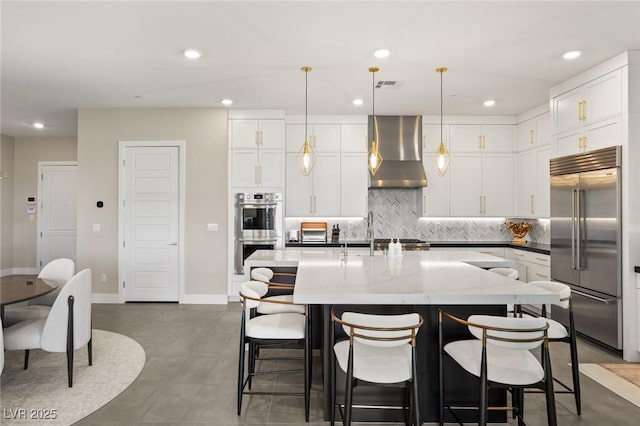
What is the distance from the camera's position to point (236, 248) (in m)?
5.65

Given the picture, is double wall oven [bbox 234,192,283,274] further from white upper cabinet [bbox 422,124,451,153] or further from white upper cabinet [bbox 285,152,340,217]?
white upper cabinet [bbox 422,124,451,153]

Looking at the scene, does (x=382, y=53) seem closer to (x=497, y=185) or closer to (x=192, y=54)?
(x=192, y=54)

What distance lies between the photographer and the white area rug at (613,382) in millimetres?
2867

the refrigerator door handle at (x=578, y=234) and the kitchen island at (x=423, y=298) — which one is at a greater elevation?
the refrigerator door handle at (x=578, y=234)

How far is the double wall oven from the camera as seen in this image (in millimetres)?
5645

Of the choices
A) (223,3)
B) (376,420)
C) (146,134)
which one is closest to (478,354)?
(376,420)

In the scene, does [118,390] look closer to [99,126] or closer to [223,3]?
[223,3]

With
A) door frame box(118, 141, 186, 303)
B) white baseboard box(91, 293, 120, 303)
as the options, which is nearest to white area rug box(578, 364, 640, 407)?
door frame box(118, 141, 186, 303)

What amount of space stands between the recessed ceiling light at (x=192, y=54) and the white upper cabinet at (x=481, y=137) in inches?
156

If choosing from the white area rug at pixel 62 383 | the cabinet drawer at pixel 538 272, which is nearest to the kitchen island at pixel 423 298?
the white area rug at pixel 62 383

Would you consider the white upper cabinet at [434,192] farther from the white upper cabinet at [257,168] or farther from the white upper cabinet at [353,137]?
the white upper cabinet at [257,168]

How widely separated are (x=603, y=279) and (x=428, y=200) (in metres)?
2.68

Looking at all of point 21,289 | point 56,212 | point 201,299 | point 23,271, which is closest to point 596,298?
point 201,299

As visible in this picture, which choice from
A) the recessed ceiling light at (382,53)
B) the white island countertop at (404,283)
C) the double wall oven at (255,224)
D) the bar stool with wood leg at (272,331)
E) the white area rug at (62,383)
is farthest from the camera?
the double wall oven at (255,224)
